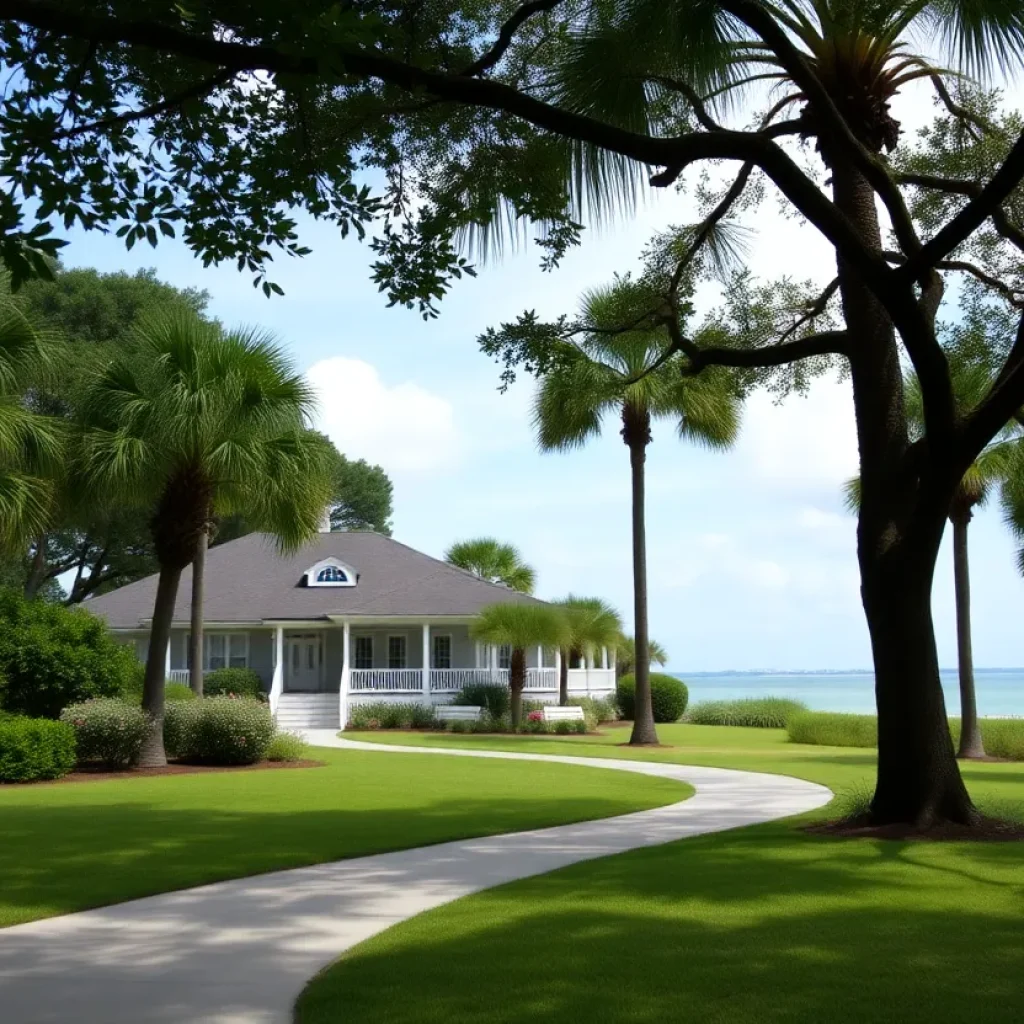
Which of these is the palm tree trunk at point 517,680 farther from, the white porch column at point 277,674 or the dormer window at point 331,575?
the dormer window at point 331,575

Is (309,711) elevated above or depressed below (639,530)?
below

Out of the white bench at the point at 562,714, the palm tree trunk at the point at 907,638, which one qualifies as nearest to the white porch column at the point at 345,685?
the white bench at the point at 562,714

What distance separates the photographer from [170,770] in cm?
2100

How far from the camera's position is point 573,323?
13.0 meters

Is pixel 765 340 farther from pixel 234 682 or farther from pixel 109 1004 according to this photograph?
pixel 234 682

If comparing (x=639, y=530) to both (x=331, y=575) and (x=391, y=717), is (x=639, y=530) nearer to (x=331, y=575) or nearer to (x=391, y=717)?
(x=391, y=717)

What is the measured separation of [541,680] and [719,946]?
101 feet

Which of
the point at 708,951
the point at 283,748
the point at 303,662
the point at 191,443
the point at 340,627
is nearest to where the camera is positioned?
the point at 708,951

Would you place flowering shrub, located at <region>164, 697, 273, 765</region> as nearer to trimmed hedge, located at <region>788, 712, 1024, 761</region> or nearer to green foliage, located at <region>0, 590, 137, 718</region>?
green foliage, located at <region>0, 590, 137, 718</region>

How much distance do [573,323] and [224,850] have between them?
6386 mm

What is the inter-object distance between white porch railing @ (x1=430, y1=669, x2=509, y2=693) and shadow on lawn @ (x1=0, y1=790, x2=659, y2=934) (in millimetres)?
20075

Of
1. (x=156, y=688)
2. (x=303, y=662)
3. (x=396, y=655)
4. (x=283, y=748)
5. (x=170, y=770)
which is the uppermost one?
(x=396, y=655)

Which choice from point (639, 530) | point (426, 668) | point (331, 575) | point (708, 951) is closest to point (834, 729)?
Result: point (639, 530)

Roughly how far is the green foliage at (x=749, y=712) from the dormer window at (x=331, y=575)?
1253cm
